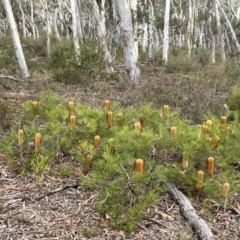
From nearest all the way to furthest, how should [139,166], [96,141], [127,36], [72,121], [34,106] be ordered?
1. [139,166]
2. [96,141]
3. [72,121]
4. [34,106]
5. [127,36]

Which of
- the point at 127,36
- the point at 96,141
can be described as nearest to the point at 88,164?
the point at 96,141

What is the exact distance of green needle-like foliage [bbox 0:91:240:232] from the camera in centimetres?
262

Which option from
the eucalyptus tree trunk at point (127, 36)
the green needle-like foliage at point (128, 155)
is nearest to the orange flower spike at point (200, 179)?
the green needle-like foliage at point (128, 155)

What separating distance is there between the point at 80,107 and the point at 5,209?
4.10 ft

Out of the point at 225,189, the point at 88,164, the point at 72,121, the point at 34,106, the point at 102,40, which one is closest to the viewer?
the point at 225,189

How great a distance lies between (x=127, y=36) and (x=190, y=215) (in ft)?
19.3

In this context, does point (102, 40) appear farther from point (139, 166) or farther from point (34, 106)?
point (139, 166)

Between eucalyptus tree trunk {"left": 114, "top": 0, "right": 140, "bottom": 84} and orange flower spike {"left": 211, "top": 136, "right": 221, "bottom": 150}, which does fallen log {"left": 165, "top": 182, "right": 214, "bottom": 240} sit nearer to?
orange flower spike {"left": 211, "top": 136, "right": 221, "bottom": 150}

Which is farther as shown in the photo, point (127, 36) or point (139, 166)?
point (127, 36)

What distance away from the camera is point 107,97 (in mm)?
6707

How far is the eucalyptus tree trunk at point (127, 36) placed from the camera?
308 inches

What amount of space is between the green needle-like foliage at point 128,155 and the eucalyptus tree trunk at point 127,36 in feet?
14.9

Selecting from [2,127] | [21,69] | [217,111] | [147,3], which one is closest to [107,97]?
[217,111]

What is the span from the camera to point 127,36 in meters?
7.99
